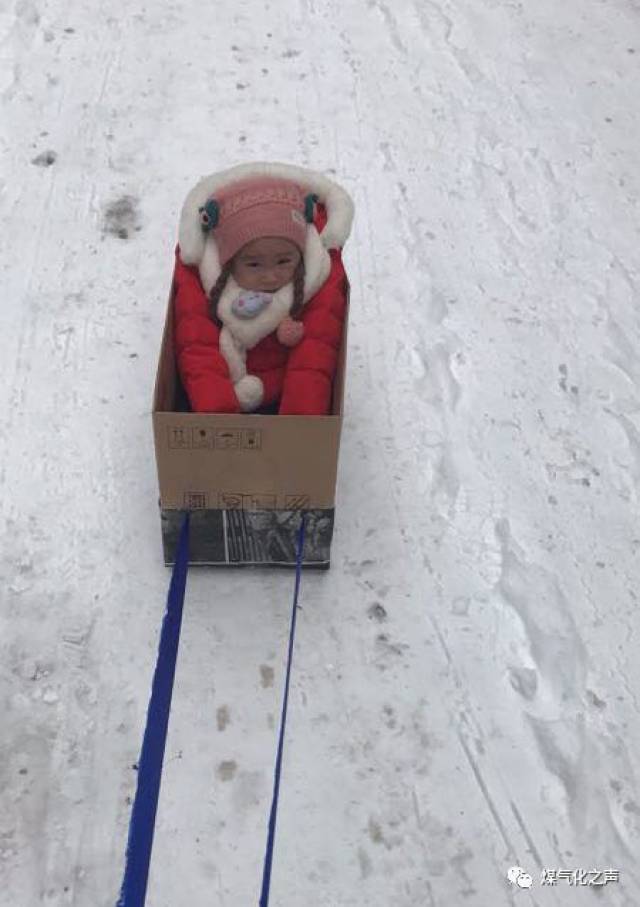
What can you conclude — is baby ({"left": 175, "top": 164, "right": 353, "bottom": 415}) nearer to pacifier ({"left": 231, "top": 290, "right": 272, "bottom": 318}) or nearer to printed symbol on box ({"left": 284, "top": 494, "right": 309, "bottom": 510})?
pacifier ({"left": 231, "top": 290, "right": 272, "bottom": 318})

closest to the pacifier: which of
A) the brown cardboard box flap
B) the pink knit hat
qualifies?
the pink knit hat

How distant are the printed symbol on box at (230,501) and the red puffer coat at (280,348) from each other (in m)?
0.23

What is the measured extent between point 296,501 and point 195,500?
9.4 inches

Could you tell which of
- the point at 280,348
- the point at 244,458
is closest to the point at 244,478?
the point at 244,458

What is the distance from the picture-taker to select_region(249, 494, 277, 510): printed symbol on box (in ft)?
7.64

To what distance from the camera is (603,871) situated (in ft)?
6.89

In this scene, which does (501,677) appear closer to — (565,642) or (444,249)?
(565,642)

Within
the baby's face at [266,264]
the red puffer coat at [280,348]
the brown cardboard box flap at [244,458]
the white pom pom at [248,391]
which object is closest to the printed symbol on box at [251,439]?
the brown cardboard box flap at [244,458]

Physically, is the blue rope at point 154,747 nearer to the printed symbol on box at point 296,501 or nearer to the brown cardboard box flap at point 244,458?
the brown cardboard box flap at point 244,458

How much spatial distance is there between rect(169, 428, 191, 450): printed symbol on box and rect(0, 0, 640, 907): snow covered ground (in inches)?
18.8

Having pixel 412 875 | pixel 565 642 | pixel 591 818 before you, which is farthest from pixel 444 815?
pixel 565 642

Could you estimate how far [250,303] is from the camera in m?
2.50

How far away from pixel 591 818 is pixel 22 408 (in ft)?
6.20

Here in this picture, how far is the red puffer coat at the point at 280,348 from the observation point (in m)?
2.46
